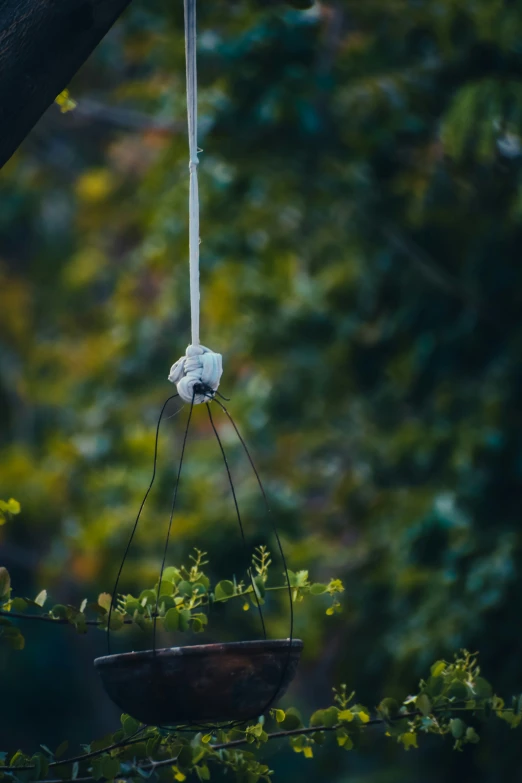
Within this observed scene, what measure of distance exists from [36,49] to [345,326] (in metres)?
3.10

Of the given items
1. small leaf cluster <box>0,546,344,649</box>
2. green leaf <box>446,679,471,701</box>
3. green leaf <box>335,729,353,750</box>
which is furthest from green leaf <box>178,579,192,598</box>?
green leaf <box>446,679,471,701</box>

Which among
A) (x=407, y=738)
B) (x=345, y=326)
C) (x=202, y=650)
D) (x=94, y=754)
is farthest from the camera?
(x=345, y=326)

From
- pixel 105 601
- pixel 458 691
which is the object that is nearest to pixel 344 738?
pixel 458 691

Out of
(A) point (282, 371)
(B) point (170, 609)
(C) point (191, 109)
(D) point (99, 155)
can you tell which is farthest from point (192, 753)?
(D) point (99, 155)

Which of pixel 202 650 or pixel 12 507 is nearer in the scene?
pixel 202 650

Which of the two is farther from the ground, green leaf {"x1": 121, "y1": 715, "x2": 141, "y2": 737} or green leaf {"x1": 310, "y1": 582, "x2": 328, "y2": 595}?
green leaf {"x1": 310, "y1": 582, "x2": 328, "y2": 595}

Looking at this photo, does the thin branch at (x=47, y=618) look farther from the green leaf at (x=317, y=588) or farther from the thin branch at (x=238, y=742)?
the green leaf at (x=317, y=588)

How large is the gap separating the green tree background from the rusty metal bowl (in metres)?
2.06

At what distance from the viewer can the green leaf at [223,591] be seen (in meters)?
1.67

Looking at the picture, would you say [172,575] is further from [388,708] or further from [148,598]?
[388,708]

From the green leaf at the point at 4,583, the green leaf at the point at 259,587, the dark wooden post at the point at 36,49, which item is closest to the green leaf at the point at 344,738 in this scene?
the green leaf at the point at 259,587

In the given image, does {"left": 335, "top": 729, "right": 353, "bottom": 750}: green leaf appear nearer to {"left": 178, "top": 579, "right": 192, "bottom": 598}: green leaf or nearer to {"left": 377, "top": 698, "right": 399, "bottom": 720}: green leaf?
{"left": 377, "top": 698, "right": 399, "bottom": 720}: green leaf

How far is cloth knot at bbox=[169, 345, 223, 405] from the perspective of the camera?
63.3 inches

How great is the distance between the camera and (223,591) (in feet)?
5.52
